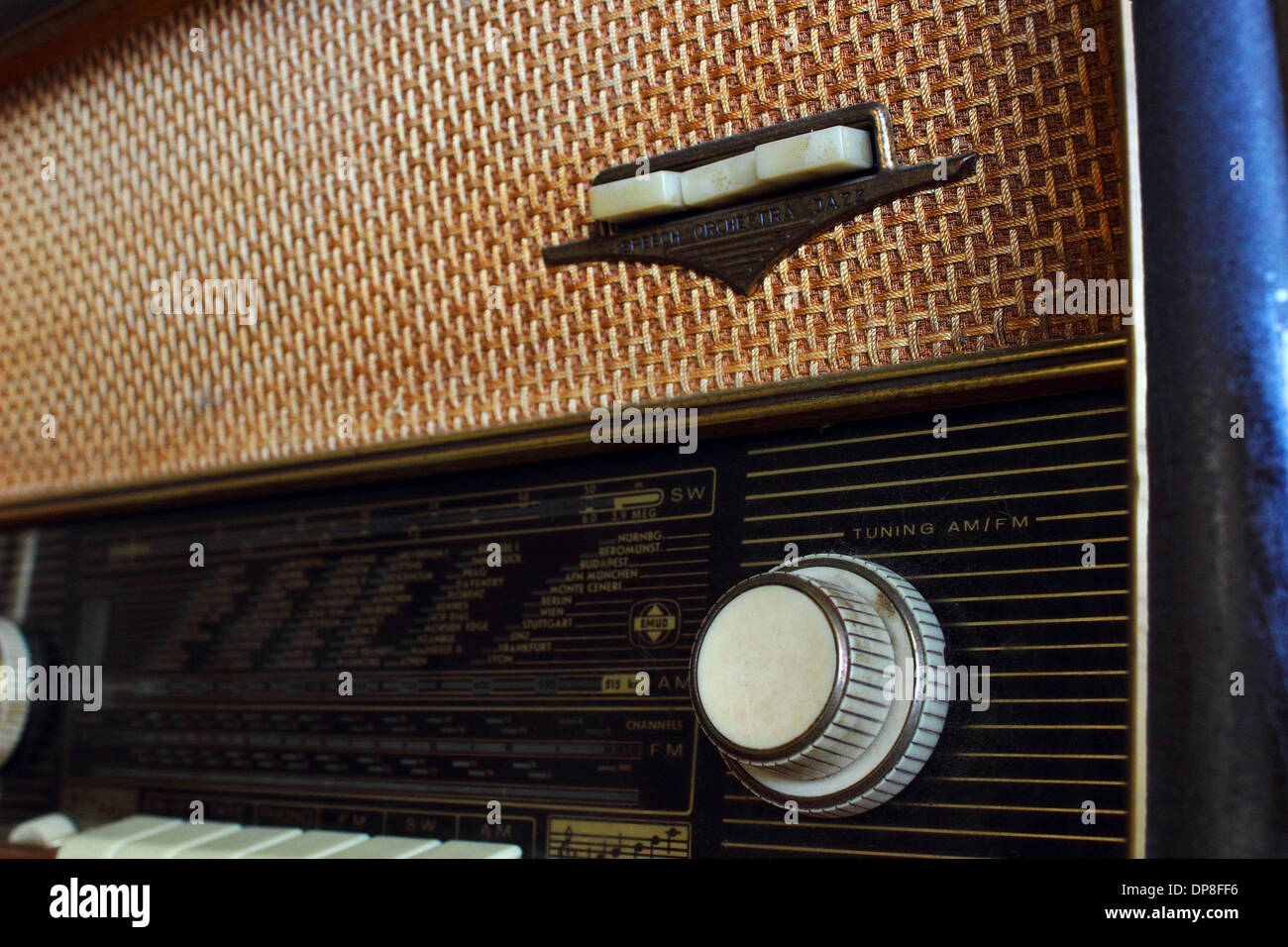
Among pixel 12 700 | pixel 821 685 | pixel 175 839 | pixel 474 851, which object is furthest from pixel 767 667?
pixel 12 700

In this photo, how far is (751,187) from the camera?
0.74m

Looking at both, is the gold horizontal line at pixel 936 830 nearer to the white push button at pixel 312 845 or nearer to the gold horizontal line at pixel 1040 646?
the gold horizontal line at pixel 1040 646

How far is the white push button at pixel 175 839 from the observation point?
0.86 m

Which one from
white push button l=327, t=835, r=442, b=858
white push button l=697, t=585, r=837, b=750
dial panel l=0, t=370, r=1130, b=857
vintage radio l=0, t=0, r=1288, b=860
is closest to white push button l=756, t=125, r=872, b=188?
vintage radio l=0, t=0, r=1288, b=860

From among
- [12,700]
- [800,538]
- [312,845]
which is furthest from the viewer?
[12,700]

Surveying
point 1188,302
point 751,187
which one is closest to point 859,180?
point 751,187

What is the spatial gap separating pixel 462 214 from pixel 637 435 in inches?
8.9

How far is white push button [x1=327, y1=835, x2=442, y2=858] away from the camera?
80cm

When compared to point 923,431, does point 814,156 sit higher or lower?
higher

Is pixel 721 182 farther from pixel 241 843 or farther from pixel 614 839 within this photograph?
pixel 241 843

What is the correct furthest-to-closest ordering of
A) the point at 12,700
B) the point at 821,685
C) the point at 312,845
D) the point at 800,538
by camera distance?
the point at 12,700 → the point at 312,845 → the point at 800,538 → the point at 821,685

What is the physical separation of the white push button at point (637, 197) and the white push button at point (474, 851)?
413 mm

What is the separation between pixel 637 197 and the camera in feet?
2.55

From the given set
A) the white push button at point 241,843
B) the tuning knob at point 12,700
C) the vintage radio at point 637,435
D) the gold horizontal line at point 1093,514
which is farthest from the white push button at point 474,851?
the tuning knob at point 12,700
